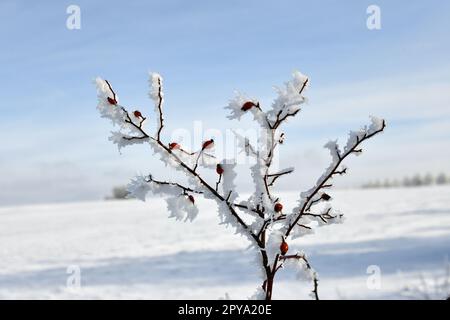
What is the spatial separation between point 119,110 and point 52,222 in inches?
694

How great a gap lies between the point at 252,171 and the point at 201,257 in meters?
8.81

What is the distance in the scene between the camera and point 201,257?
9891 millimetres

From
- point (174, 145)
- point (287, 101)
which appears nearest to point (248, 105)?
point (287, 101)

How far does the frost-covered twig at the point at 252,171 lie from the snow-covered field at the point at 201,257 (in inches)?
168

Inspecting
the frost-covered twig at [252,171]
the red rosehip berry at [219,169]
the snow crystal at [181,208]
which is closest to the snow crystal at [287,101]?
the frost-covered twig at [252,171]

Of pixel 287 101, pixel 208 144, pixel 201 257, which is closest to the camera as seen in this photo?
pixel 287 101

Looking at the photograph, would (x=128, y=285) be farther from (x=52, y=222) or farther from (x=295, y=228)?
(x=52, y=222)

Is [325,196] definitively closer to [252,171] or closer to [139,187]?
[252,171]

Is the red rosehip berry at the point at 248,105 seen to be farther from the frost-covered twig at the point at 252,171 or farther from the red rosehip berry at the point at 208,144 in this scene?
the red rosehip berry at the point at 208,144

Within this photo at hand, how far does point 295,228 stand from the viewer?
1375 millimetres

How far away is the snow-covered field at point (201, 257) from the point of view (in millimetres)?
7605

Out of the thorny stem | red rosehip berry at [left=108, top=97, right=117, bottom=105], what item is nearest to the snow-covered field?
the thorny stem

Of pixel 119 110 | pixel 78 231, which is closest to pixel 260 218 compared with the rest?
Answer: pixel 119 110

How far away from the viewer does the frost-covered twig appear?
49.9 inches
